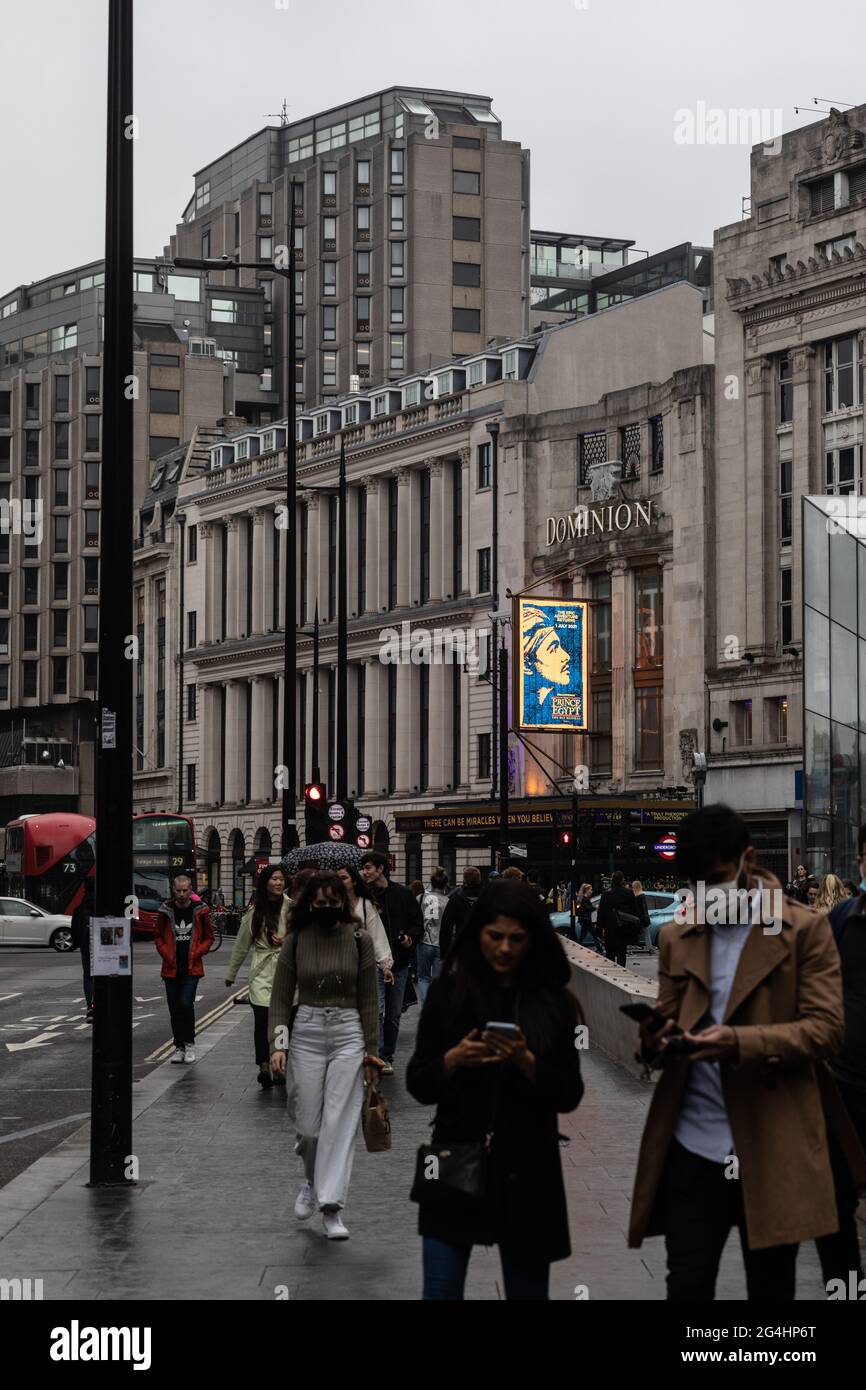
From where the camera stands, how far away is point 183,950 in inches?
773

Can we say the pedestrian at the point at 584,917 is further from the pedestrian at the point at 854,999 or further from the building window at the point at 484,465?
the building window at the point at 484,465

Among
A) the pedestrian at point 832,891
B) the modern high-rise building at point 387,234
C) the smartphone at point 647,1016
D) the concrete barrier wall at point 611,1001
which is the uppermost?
the modern high-rise building at point 387,234

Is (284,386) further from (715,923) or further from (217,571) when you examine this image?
(715,923)

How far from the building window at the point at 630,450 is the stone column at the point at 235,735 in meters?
34.9

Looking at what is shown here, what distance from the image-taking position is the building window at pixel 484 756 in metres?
87.2

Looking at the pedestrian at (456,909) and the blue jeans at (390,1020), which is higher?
the pedestrian at (456,909)

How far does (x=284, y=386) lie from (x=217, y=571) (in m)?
17.4

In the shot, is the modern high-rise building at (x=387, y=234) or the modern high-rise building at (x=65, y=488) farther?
the modern high-rise building at (x=65, y=488)

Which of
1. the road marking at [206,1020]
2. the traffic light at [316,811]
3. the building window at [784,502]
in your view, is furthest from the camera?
the building window at [784,502]

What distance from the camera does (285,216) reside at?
122m

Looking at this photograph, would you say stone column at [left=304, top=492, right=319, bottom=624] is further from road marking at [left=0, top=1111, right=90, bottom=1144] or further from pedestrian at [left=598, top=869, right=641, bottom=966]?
road marking at [left=0, top=1111, right=90, bottom=1144]

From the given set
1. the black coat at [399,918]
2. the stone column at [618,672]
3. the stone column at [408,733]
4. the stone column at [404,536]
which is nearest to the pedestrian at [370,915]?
the black coat at [399,918]

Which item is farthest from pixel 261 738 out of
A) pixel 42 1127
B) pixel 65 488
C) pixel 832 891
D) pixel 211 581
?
pixel 832 891
